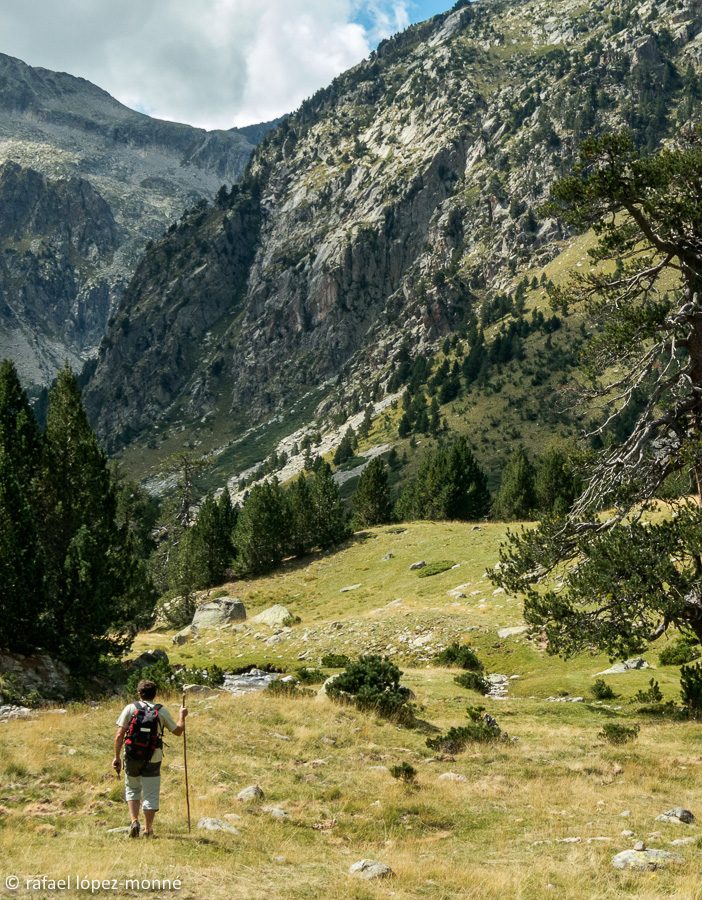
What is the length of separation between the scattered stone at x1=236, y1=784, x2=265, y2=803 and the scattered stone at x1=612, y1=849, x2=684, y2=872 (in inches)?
271

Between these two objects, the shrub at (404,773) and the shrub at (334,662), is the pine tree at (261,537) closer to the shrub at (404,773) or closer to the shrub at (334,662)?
the shrub at (334,662)

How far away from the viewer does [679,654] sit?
30.0 m

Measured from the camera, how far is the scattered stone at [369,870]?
955 cm

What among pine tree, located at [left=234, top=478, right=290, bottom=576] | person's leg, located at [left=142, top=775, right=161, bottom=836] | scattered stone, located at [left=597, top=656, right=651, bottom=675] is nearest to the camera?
person's leg, located at [left=142, top=775, right=161, bottom=836]

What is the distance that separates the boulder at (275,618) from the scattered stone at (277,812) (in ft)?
123

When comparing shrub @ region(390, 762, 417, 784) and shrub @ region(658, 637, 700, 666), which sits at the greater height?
shrub @ region(390, 762, 417, 784)

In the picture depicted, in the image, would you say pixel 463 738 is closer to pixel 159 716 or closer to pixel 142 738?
pixel 159 716

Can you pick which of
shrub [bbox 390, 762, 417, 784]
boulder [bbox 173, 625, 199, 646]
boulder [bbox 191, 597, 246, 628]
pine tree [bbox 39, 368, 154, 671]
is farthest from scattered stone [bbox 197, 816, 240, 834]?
boulder [bbox 191, 597, 246, 628]

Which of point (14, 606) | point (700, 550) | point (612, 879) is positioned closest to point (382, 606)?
point (14, 606)

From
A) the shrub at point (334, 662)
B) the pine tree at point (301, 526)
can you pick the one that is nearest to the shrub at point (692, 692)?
the shrub at point (334, 662)

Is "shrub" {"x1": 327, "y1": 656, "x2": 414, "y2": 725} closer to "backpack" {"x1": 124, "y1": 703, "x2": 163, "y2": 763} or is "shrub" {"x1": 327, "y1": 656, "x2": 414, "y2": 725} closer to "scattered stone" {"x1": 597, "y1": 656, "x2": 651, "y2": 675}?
"backpack" {"x1": 124, "y1": 703, "x2": 163, "y2": 763}

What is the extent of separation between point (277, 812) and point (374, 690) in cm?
923

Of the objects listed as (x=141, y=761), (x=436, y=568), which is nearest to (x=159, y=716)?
(x=141, y=761)

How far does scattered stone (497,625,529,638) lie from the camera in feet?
119
